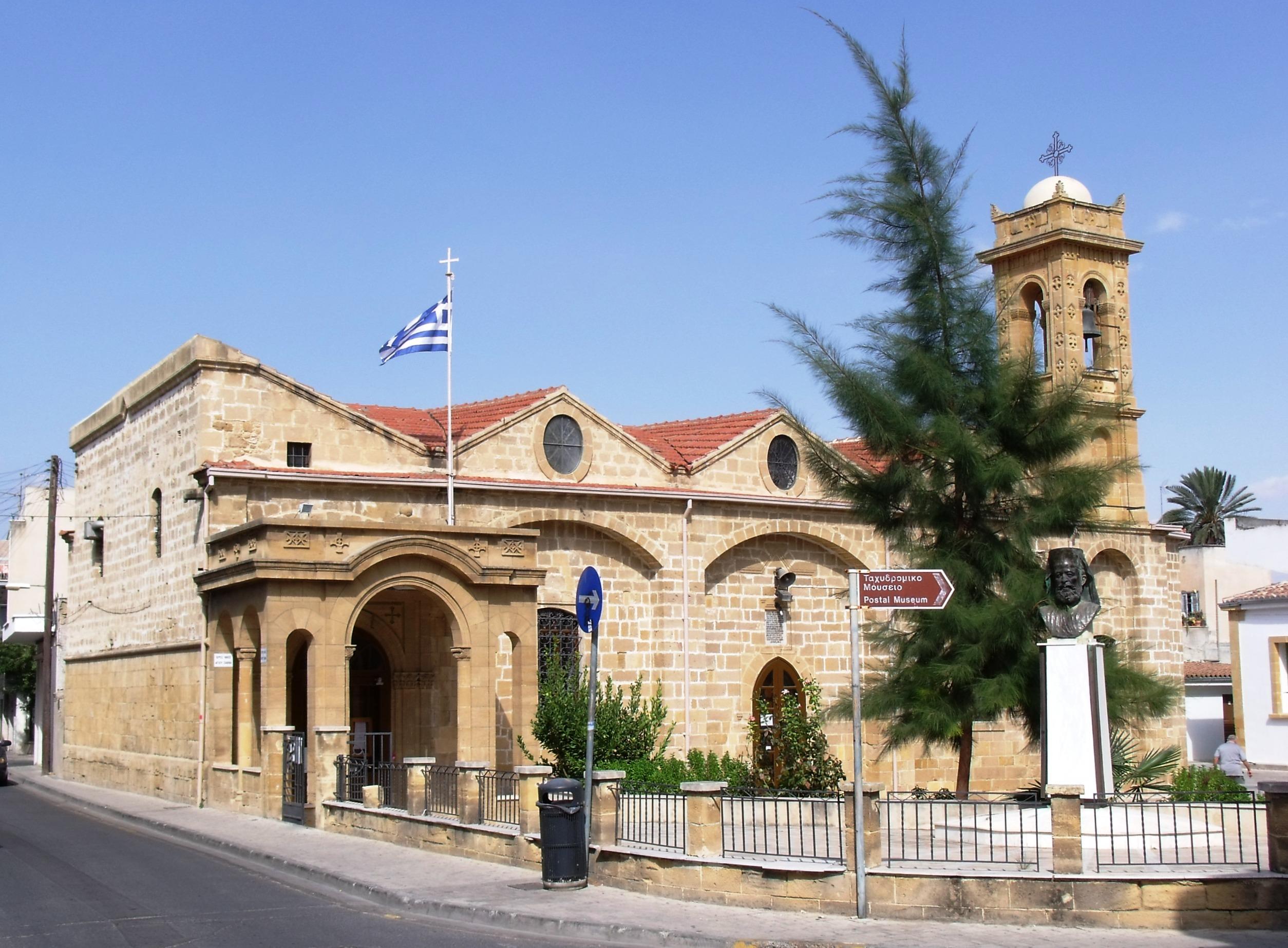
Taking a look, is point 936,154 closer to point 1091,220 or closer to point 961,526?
point 961,526

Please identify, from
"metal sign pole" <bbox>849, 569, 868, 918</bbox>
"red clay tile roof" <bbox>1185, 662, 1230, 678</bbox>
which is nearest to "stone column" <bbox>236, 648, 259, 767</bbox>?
"metal sign pole" <bbox>849, 569, 868, 918</bbox>

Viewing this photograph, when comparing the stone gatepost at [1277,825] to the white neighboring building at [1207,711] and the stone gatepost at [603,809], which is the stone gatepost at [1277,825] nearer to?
the stone gatepost at [603,809]

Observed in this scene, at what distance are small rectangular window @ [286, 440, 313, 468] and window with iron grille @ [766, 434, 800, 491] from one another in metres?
9.03

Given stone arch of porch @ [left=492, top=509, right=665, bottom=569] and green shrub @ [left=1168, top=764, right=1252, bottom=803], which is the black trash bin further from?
stone arch of porch @ [left=492, top=509, right=665, bottom=569]

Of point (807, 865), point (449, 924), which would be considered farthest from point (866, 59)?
point (449, 924)

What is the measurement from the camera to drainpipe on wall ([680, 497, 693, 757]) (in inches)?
1043

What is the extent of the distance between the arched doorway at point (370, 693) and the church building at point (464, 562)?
0.05m

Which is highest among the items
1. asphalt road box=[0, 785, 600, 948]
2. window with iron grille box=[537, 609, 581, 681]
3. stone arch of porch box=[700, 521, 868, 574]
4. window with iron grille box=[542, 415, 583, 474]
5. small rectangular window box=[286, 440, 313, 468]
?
window with iron grille box=[542, 415, 583, 474]

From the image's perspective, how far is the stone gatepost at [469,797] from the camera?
16.0 metres

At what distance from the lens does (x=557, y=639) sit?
2562 centimetres

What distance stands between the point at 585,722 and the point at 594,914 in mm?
11229

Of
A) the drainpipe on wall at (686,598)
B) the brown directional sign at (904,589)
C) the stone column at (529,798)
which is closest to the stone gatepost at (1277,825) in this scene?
the brown directional sign at (904,589)

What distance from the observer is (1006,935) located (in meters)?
10.7

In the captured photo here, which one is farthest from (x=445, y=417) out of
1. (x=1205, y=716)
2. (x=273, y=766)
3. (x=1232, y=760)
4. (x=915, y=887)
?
(x=1205, y=716)
